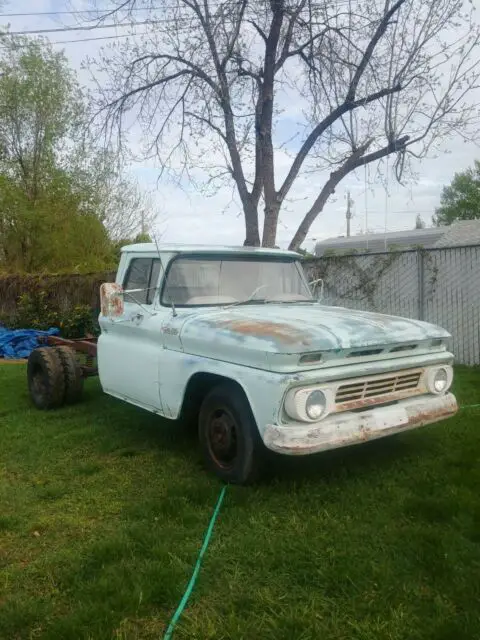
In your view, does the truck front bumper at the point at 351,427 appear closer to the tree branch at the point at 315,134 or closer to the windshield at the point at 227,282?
the windshield at the point at 227,282

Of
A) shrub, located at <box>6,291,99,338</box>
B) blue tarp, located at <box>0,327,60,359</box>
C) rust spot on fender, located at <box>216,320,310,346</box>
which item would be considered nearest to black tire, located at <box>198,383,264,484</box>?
rust spot on fender, located at <box>216,320,310,346</box>

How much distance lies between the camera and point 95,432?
5816 millimetres

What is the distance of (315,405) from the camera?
3.75m

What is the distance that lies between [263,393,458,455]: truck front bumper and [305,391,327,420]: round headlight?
60mm

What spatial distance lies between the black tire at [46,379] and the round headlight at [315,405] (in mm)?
3930

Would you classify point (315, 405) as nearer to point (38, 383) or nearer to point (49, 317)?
point (38, 383)

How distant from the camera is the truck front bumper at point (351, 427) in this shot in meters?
3.63

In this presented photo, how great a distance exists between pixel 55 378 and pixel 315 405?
3953 mm

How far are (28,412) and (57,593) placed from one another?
420cm

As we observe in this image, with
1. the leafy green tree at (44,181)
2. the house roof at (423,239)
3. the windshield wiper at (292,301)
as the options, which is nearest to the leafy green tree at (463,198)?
the house roof at (423,239)

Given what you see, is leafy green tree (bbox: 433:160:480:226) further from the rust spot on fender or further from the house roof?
the rust spot on fender

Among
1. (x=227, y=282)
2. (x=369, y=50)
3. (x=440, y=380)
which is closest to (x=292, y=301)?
(x=227, y=282)

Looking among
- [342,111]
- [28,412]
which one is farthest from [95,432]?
[342,111]

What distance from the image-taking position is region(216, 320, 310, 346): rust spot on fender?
147 inches
